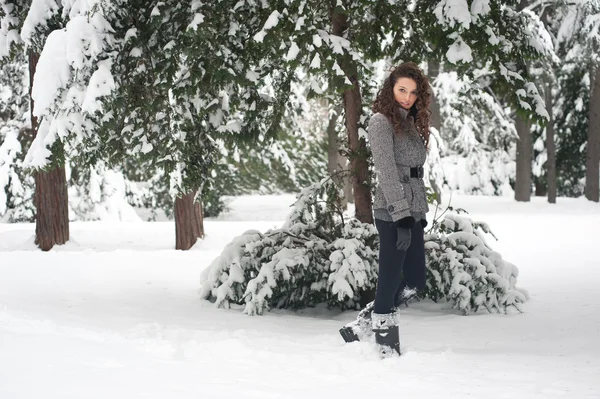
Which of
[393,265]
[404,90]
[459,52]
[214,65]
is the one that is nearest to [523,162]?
[459,52]

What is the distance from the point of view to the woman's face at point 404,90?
4754 mm

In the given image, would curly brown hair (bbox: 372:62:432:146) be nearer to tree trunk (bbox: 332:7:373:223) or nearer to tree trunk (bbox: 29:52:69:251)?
tree trunk (bbox: 332:7:373:223)

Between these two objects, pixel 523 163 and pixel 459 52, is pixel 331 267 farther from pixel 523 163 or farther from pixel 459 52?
pixel 523 163

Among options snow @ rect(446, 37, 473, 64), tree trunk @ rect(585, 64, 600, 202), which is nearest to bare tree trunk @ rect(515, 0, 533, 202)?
tree trunk @ rect(585, 64, 600, 202)

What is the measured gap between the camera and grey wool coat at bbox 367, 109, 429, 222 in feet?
14.8

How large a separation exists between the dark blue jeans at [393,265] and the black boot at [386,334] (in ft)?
0.21

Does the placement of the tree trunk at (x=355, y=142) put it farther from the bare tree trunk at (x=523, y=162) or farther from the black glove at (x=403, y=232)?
the bare tree trunk at (x=523, y=162)

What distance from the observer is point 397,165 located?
4719 mm

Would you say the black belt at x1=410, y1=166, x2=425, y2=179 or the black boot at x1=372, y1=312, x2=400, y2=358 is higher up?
the black belt at x1=410, y1=166, x2=425, y2=179

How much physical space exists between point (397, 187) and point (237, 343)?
1440 mm

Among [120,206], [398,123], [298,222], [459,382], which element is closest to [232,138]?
[298,222]

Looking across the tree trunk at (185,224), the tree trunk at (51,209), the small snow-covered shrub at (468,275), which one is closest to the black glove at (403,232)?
the small snow-covered shrub at (468,275)

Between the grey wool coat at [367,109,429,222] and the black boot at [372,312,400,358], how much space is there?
2.17 feet

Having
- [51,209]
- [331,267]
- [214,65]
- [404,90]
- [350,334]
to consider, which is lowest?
[350,334]
